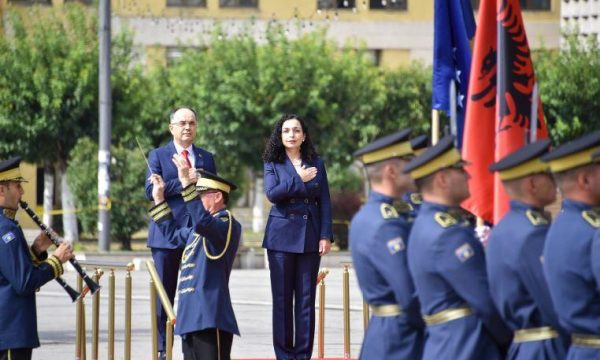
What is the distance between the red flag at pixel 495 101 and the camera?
37.7 ft

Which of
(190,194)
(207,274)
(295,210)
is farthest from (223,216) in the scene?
(295,210)

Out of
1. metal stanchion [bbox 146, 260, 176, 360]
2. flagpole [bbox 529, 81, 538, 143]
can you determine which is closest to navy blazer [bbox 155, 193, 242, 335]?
metal stanchion [bbox 146, 260, 176, 360]

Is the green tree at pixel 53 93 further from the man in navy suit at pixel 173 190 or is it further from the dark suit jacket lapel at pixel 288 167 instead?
the dark suit jacket lapel at pixel 288 167

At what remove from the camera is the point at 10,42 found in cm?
3747

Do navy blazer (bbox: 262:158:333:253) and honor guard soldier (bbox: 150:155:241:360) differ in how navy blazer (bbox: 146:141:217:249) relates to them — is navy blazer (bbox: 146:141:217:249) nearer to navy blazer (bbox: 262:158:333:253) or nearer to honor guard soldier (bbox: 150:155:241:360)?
navy blazer (bbox: 262:158:333:253)

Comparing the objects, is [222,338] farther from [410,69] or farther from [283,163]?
[410,69]

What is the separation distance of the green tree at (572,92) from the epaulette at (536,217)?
33.2 meters

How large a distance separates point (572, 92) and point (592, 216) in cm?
3383

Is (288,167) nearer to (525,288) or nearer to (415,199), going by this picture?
(415,199)

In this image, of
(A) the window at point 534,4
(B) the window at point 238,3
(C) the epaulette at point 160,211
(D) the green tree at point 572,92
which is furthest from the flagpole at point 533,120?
(A) the window at point 534,4

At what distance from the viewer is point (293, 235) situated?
13.1 meters

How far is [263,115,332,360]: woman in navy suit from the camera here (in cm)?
1313

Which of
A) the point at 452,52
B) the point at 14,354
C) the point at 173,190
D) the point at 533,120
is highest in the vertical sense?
the point at 452,52

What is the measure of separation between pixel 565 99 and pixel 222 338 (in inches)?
1210
